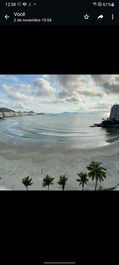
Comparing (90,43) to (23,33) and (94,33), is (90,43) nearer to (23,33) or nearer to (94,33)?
(94,33)

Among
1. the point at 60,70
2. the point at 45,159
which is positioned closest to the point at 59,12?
the point at 60,70

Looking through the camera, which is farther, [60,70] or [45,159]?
[45,159]

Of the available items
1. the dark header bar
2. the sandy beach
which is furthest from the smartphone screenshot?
the sandy beach

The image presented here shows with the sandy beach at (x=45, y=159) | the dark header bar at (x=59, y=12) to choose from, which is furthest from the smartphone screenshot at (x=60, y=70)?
the sandy beach at (x=45, y=159)

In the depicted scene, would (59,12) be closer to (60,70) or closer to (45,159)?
(60,70)

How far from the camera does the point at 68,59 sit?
1.16 m

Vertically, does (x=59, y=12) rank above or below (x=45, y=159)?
above

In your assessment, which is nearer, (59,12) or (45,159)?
(59,12)

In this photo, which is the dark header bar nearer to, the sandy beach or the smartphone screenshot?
the smartphone screenshot

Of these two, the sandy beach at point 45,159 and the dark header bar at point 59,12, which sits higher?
the dark header bar at point 59,12

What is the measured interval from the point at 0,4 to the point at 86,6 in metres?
0.54

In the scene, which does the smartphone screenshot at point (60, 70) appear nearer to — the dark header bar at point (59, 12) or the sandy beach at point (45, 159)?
the dark header bar at point (59, 12)

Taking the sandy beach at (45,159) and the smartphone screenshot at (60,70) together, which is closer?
the smartphone screenshot at (60,70)
